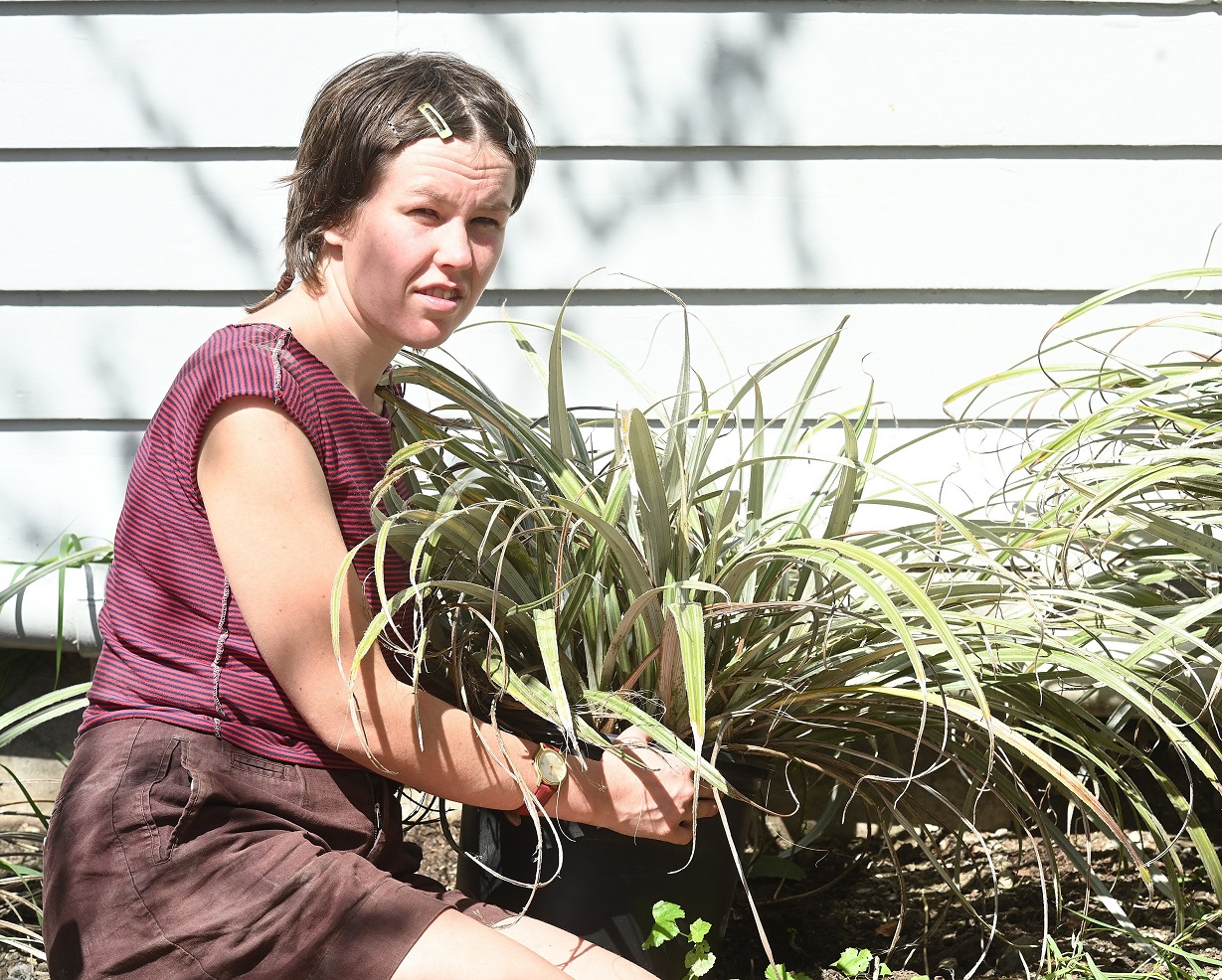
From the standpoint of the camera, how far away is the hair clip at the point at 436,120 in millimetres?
1504

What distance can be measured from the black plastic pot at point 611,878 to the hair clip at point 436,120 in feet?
2.98

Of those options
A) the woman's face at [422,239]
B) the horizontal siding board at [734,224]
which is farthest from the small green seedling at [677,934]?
the horizontal siding board at [734,224]

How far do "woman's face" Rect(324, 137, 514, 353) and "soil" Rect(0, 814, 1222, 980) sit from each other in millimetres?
1055

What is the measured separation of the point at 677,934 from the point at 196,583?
78 centimetres

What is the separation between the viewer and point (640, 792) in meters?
1.53

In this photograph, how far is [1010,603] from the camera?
6.45 ft

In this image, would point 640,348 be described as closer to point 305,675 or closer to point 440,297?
point 440,297

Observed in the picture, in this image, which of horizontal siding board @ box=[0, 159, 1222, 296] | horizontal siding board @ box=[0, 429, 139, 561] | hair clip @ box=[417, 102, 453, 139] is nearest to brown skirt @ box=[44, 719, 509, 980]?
→ hair clip @ box=[417, 102, 453, 139]

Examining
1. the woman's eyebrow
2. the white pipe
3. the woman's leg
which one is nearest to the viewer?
the woman's leg

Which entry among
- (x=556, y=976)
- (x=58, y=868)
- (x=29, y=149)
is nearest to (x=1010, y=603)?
(x=556, y=976)

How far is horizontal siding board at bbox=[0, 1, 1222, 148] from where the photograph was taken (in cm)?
244

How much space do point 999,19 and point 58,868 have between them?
228 centimetres

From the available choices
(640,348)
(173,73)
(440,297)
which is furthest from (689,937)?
(173,73)

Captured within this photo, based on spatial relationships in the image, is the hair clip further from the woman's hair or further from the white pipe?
the white pipe
